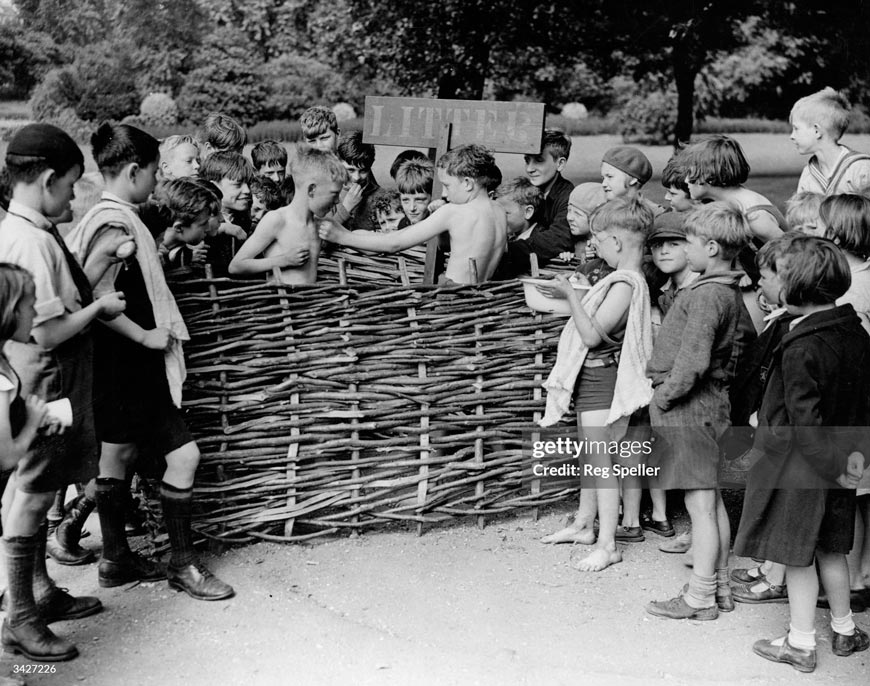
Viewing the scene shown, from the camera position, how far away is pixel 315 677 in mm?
3299

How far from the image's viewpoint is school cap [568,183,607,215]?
15.1 feet

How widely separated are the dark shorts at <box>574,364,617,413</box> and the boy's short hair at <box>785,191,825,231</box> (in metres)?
1.02

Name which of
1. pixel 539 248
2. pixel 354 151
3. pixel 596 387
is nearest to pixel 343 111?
pixel 354 151

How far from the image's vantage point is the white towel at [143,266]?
11.8 feet

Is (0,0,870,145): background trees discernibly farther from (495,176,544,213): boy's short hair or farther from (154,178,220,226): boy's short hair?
(154,178,220,226): boy's short hair

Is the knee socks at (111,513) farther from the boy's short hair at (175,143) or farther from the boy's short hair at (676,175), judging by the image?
the boy's short hair at (676,175)

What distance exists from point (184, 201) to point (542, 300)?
1624mm

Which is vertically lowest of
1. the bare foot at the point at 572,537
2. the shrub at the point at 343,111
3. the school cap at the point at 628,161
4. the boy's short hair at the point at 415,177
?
the bare foot at the point at 572,537

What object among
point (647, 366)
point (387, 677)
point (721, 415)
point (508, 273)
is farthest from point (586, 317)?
point (387, 677)

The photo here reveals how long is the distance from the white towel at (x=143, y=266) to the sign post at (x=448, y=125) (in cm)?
140

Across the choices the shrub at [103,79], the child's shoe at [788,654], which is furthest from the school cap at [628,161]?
the shrub at [103,79]

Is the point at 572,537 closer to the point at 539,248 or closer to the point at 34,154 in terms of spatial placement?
the point at 539,248

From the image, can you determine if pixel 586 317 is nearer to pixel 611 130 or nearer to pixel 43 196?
pixel 43 196

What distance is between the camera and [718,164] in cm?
436
